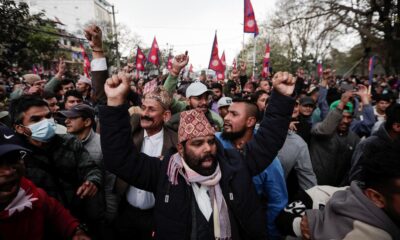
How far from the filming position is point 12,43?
16.5 feet

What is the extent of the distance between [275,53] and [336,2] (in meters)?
17.6

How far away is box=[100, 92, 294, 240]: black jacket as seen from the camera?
63.8 inches

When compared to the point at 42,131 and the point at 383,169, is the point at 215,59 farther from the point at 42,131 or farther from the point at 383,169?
the point at 383,169

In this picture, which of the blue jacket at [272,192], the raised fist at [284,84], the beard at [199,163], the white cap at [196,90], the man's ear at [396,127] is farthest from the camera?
the white cap at [196,90]

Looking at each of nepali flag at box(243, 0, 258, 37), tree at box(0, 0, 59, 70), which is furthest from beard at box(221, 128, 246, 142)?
nepali flag at box(243, 0, 258, 37)

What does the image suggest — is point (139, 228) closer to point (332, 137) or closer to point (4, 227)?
point (4, 227)

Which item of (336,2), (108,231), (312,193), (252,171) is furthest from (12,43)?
(336,2)

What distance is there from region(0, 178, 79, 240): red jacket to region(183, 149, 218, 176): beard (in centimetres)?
101

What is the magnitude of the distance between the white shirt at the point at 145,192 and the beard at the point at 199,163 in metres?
0.86

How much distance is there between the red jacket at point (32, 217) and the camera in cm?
163

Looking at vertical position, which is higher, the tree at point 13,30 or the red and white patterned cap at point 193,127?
the tree at point 13,30

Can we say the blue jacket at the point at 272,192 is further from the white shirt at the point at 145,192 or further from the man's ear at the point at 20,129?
the man's ear at the point at 20,129

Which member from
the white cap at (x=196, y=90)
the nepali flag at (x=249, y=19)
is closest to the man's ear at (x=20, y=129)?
the white cap at (x=196, y=90)

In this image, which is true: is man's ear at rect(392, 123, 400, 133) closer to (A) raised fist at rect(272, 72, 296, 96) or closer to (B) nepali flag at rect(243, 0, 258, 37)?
(A) raised fist at rect(272, 72, 296, 96)
